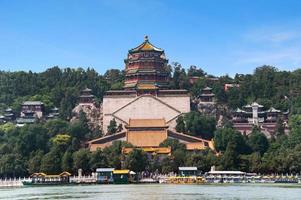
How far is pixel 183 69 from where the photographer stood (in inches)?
3479

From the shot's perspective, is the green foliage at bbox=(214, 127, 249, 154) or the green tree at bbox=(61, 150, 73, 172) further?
the green foliage at bbox=(214, 127, 249, 154)

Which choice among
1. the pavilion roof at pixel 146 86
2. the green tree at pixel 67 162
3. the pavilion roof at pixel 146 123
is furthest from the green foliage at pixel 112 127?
the green tree at pixel 67 162

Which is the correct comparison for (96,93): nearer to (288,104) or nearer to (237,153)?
(288,104)

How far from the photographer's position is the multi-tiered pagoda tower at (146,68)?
7075 cm

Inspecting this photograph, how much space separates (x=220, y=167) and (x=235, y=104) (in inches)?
903

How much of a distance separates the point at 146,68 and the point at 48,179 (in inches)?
889

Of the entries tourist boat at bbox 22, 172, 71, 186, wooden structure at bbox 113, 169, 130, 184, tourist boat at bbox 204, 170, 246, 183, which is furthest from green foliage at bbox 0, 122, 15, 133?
tourist boat at bbox 204, 170, 246, 183

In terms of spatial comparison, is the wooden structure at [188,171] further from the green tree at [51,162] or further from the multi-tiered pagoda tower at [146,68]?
the multi-tiered pagoda tower at [146,68]

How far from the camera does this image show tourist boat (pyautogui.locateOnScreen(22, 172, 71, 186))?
51.7 m

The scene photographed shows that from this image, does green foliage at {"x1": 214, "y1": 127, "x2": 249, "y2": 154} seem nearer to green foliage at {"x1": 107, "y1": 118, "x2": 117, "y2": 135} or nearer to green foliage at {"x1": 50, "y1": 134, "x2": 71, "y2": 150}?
green foliage at {"x1": 107, "y1": 118, "x2": 117, "y2": 135}

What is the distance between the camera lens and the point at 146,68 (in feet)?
235

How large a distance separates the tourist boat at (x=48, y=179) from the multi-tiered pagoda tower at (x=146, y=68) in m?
19.4

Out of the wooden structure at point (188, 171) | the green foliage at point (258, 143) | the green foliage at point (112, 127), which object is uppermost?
the green foliage at point (112, 127)

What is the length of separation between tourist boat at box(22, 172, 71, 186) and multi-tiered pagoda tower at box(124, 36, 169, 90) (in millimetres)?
19367
